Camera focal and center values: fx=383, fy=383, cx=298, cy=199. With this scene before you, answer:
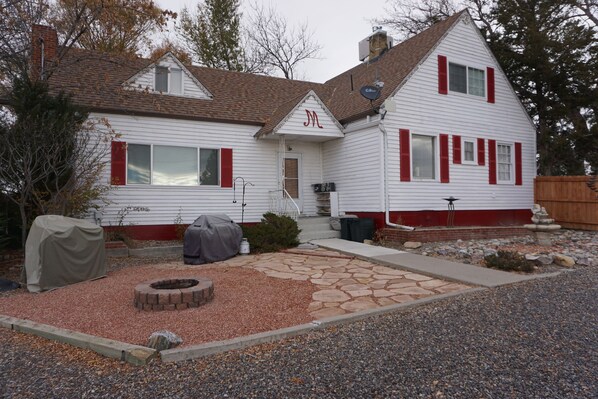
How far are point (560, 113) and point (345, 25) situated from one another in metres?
10.5

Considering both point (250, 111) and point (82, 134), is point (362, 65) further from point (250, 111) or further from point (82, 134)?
point (82, 134)

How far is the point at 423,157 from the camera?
39.2ft

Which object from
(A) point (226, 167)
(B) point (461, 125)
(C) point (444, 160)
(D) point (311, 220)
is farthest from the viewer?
(B) point (461, 125)

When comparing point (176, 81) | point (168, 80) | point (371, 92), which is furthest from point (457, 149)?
point (168, 80)

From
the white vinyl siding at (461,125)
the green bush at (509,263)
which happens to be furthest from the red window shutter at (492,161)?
the green bush at (509,263)

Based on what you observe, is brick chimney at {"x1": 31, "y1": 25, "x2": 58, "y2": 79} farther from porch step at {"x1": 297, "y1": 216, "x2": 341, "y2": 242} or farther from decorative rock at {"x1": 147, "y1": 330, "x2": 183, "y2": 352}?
decorative rock at {"x1": 147, "y1": 330, "x2": 183, "y2": 352}

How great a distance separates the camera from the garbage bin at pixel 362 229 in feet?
35.2

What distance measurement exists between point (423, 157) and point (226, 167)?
20.0ft

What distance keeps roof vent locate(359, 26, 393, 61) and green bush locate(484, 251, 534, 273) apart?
10.2m

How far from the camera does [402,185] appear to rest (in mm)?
11188

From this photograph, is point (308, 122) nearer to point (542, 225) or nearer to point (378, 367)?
point (542, 225)

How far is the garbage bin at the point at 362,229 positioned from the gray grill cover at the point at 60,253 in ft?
21.3

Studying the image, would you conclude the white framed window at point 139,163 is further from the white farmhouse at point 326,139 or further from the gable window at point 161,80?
the gable window at point 161,80

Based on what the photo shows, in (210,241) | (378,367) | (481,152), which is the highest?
(481,152)
